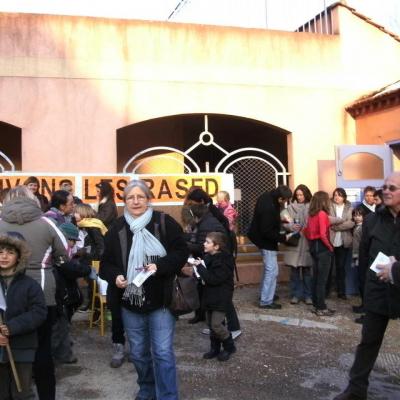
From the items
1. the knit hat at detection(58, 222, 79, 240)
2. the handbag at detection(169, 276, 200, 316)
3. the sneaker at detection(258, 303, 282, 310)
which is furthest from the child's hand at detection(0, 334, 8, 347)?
the sneaker at detection(258, 303, 282, 310)

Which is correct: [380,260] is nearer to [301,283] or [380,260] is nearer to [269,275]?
[269,275]

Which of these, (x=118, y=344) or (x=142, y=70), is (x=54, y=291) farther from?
(x=142, y=70)

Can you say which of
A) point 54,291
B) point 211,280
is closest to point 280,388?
point 211,280

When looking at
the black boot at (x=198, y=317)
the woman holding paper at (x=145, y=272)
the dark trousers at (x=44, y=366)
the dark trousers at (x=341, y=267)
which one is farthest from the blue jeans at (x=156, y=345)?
the dark trousers at (x=341, y=267)

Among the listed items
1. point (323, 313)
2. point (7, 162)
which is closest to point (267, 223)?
point (323, 313)

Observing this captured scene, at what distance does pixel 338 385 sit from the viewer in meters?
4.26

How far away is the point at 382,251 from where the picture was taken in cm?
372

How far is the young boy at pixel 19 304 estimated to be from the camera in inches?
122

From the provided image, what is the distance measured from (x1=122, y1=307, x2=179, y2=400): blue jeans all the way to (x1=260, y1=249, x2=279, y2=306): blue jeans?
3474 millimetres

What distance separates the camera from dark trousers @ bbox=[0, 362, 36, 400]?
125 inches

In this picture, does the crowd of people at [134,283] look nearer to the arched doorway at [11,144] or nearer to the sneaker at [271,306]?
the sneaker at [271,306]

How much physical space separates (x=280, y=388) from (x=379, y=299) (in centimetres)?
118

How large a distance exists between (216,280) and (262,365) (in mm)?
935

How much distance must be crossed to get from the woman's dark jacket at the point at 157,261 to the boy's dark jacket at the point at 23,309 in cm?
53
